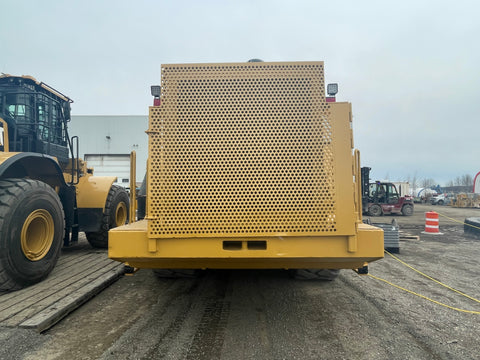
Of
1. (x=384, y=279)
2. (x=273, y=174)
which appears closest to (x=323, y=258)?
(x=273, y=174)

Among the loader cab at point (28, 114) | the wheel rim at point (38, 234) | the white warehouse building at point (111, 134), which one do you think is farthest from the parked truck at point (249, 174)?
the white warehouse building at point (111, 134)

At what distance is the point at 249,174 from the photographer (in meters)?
2.61

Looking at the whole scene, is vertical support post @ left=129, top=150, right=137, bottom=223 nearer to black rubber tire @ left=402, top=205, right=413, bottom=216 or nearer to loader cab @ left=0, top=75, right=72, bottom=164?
loader cab @ left=0, top=75, right=72, bottom=164

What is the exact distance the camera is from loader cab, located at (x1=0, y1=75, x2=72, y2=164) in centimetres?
467

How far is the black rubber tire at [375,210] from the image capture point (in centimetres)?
1877

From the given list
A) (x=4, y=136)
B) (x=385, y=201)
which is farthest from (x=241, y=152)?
(x=385, y=201)

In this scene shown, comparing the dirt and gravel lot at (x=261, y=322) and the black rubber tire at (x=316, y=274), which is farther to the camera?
the black rubber tire at (x=316, y=274)

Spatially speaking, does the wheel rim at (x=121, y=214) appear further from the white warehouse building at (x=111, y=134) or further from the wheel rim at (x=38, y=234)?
the white warehouse building at (x=111, y=134)

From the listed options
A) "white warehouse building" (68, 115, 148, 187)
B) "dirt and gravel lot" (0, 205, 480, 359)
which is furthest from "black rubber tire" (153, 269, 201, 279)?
"white warehouse building" (68, 115, 148, 187)

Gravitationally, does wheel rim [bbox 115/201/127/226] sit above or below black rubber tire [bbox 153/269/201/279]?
above

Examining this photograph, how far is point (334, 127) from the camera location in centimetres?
263

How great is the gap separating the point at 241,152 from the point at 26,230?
11.2 feet

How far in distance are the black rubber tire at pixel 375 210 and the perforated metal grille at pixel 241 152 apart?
59.5ft

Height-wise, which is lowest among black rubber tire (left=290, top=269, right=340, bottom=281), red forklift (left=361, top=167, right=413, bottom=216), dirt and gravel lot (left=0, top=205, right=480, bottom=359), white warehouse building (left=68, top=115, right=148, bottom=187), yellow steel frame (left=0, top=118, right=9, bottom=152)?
dirt and gravel lot (left=0, top=205, right=480, bottom=359)
